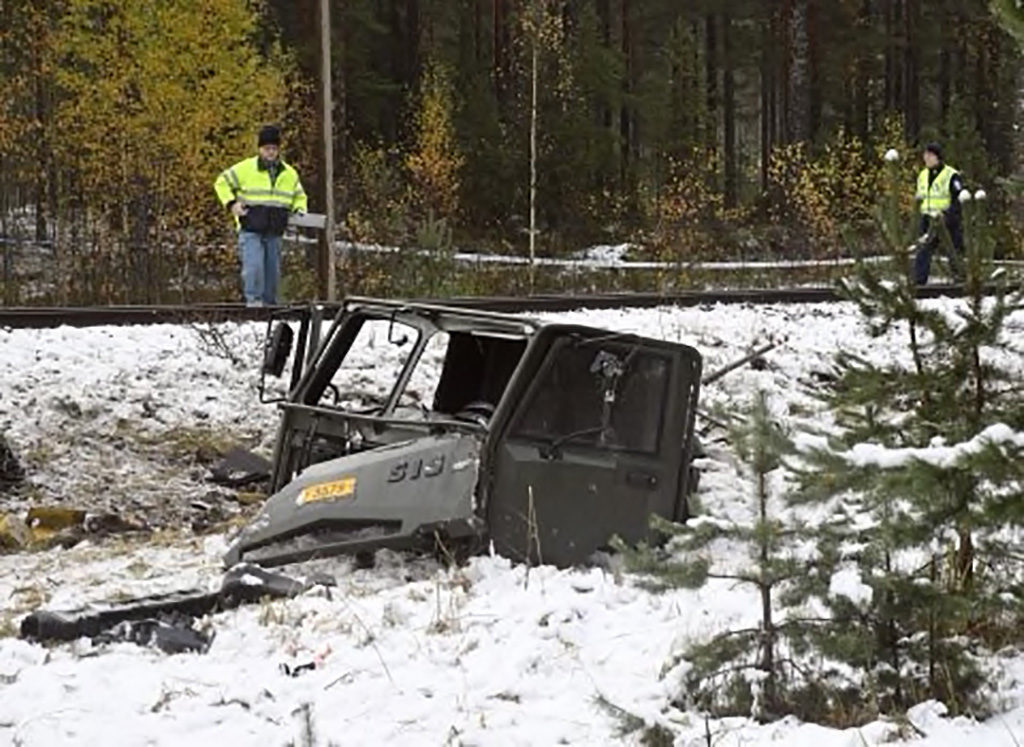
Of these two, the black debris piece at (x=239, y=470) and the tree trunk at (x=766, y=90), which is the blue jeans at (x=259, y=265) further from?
the tree trunk at (x=766, y=90)

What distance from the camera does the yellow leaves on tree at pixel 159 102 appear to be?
27.7 meters

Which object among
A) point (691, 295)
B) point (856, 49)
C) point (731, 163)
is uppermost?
point (856, 49)

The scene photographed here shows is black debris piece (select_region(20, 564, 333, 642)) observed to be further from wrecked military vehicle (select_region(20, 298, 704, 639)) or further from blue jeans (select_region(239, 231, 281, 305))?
blue jeans (select_region(239, 231, 281, 305))

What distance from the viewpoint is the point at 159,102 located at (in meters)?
27.8

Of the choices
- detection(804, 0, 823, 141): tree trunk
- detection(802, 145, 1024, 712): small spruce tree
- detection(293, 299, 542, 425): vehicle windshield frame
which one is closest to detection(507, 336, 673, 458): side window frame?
detection(293, 299, 542, 425): vehicle windshield frame

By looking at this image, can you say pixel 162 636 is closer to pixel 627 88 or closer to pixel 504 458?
pixel 504 458

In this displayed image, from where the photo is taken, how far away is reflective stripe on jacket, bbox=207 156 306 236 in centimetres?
1512

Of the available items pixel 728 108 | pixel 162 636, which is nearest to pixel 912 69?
pixel 728 108

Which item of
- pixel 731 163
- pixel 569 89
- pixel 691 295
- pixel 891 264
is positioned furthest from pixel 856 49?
pixel 891 264

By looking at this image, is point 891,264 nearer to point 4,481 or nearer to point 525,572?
point 525,572

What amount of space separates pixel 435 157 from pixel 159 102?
7118 millimetres

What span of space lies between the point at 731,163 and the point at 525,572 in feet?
146

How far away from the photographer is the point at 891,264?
537 centimetres

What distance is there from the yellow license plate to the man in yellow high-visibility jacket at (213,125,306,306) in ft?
24.3
